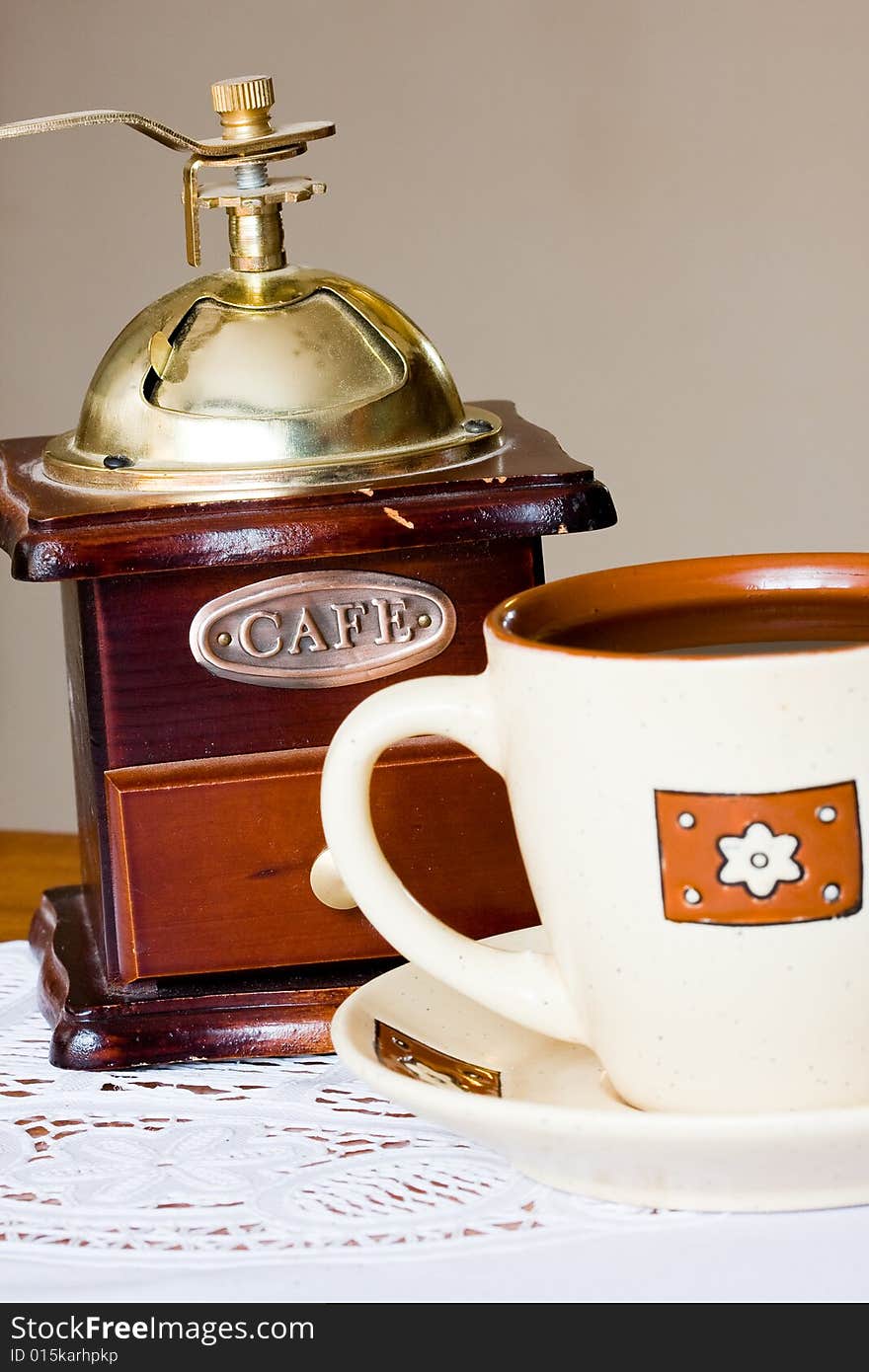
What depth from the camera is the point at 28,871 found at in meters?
1.03

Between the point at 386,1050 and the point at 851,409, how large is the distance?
7.08 feet

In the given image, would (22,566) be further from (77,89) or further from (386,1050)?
(77,89)

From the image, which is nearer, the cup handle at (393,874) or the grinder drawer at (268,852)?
the cup handle at (393,874)

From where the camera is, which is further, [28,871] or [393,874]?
[28,871]

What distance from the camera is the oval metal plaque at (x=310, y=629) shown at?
2.37ft

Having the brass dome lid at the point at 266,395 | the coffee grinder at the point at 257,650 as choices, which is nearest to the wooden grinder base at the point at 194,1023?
the coffee grinder at the point at 257,650

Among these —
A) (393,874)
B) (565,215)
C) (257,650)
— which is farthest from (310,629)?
(565,215)

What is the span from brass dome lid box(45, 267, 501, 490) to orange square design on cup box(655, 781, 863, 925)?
0.29 metres

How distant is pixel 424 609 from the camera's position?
74 cm

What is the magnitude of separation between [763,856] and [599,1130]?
0.31 feet

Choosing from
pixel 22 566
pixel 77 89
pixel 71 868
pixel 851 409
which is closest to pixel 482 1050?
pixel 22 566

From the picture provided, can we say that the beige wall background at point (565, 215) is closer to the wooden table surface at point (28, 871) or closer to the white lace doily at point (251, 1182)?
the wooden table surface at point (28, 871)

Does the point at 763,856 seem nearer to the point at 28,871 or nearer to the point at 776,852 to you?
the point at 776,852
